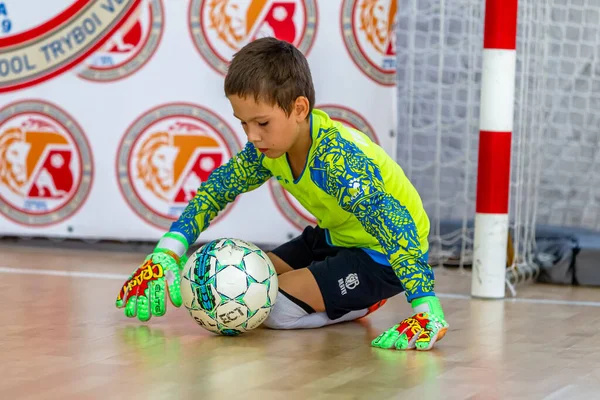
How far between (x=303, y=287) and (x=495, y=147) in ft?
2.86

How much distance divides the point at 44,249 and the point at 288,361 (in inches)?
75.2

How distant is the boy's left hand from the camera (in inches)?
88.7

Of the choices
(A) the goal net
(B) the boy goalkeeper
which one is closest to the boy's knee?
(B) the boy goalkeeper

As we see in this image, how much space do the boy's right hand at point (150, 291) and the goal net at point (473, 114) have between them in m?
1.38

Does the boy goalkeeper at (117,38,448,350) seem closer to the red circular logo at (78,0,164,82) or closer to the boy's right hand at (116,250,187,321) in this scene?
the boy's right hand at (116,250,187,321)

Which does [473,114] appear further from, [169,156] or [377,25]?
[169,156]

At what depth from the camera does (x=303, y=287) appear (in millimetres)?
2512

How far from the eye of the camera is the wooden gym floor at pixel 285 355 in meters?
1.87

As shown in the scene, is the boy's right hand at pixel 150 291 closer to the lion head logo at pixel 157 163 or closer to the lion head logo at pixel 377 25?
the lion head logo at pixel 157 163

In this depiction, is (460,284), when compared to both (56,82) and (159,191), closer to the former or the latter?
(159,191)

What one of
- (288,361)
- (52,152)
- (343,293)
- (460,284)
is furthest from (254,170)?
(52,152)

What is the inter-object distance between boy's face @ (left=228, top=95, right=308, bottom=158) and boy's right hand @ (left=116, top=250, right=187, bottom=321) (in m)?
0.41

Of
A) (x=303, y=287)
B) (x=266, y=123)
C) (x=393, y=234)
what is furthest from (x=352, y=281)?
(x=266, y=123)

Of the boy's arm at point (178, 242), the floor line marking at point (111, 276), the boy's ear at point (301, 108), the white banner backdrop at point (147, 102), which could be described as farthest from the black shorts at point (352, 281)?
the white banner backdrop at point (147, 102)
